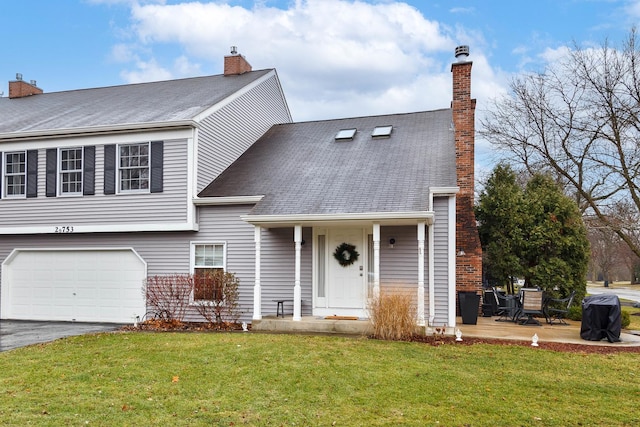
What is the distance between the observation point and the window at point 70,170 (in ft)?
41.7

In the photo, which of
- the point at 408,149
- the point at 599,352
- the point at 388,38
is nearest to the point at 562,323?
the point at 599,352

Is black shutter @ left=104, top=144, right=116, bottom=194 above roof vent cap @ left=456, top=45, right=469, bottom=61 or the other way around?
the other way around

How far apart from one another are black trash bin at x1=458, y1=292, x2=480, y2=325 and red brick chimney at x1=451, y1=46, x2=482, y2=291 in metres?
0.57

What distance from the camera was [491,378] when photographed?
6.57m

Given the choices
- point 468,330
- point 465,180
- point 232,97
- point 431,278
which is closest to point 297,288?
point 431,278

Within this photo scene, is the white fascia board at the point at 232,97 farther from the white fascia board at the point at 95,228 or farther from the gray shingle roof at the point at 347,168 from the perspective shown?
the white fascia board at the point at 95,228

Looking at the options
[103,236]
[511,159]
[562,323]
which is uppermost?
[511,159]

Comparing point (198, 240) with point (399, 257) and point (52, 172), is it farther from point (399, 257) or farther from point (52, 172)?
point (399, 257)

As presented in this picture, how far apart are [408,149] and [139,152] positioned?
276 inches

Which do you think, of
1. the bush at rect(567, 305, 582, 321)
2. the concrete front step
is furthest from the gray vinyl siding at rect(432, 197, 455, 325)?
the bush at rect(567, 305, 582, 321)

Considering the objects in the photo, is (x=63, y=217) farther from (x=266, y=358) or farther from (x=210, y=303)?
(x=266, y=358)

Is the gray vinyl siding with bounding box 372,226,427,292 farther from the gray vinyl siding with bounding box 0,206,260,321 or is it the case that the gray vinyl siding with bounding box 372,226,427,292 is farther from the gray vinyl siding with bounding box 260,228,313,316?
the gray vinyl siding with bounding box 0,206,260,321

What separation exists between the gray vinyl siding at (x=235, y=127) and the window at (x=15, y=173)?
5.09 m

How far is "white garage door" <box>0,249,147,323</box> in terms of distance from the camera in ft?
41.5
